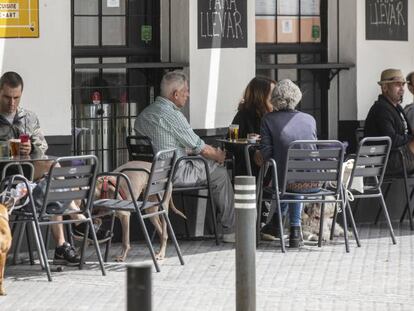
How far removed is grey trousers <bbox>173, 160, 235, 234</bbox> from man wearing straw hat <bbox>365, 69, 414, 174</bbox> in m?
1.82

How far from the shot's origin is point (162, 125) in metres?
12.6

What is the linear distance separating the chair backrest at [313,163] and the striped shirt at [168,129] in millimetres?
907

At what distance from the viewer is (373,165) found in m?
13.0

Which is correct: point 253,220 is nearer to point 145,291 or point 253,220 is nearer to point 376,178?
point 145,291

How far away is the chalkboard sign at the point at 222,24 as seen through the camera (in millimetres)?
13555

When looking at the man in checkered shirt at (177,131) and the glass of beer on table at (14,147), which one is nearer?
the glass of beer on table at (14,147)

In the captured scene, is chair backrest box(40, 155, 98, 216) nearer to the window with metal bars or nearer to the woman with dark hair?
the woman with dark hair

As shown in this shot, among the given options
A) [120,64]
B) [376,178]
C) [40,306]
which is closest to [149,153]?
[120,64]

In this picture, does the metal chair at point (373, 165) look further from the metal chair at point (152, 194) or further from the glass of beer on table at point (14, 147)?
the glass of beer on table at point (14, 147)

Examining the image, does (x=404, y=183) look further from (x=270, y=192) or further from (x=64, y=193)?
(x=64, y=193)

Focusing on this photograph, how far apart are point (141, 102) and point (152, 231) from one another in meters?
1.40

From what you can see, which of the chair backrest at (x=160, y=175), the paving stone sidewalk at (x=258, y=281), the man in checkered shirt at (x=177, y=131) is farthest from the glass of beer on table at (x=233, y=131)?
the chair backrest at (x=160, y=175)

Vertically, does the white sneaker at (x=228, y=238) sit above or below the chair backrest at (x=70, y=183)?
below

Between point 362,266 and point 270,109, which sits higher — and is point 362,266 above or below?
below
